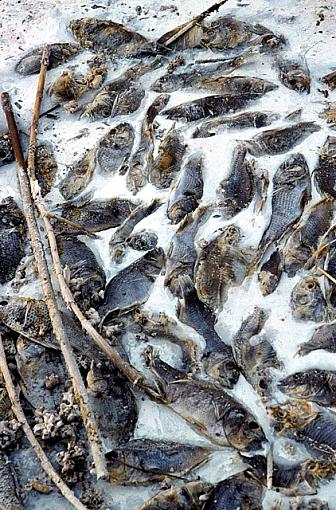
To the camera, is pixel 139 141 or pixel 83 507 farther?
pixel 139 141

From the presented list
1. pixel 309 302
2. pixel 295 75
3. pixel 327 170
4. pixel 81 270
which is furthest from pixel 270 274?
pixel 295 75

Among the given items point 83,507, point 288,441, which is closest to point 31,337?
point 83,507

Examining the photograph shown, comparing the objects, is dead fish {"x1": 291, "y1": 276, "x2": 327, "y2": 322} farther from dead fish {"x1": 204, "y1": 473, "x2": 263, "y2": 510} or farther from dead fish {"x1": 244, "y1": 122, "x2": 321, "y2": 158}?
dead fish {"x1": 244, "y1": 122, "x2": 321, "y2": 158}

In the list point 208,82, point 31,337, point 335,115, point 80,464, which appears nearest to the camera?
point 80,464

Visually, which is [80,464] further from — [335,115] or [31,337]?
[335,115]

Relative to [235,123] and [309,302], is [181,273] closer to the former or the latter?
[309,302]

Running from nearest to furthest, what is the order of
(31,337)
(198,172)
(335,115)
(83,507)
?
(83,507) → (31,337) → (198,172) → (335,115)
